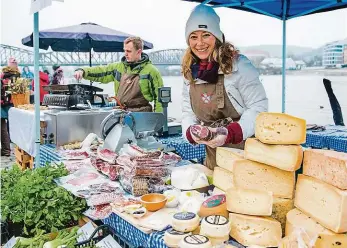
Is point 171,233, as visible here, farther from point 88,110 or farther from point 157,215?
point 88,110

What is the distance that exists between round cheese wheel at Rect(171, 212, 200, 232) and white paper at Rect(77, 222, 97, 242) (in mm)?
670

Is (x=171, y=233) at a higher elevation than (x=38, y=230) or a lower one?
higher

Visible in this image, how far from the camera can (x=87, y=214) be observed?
7.07 feet

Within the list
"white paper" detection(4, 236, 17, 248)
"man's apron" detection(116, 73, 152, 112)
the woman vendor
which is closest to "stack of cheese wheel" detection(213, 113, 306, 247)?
the woman vendor

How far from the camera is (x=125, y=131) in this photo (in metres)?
2.87

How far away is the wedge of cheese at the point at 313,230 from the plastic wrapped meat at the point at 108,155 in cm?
139

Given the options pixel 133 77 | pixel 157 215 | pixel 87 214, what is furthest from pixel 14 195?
pixel 133 77

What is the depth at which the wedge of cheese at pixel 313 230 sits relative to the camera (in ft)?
4.33

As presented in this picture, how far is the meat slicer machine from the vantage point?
284 cm

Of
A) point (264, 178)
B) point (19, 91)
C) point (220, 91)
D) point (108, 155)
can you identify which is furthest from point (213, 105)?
point (19, 91)

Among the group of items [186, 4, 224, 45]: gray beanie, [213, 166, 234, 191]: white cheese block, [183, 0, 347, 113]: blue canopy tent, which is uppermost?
[183, 0, 347, 113]: blue canopy tent

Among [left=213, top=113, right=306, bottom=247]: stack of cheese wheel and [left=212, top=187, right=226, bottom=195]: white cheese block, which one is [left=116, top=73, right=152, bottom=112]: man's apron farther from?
[left=213, top=113, right=306, bottom=247]: stack of cheese wheel

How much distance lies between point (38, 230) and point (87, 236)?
301 millimetres

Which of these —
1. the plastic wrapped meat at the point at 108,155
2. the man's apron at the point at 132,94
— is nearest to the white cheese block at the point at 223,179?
the plastic wrapped meat at the point at 108,155
